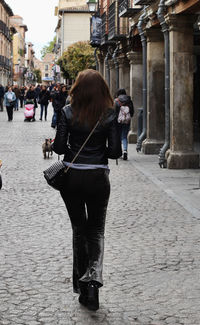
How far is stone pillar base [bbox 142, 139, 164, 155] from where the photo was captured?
58.7ft

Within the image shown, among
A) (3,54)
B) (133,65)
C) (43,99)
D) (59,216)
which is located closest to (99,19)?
(43,99)

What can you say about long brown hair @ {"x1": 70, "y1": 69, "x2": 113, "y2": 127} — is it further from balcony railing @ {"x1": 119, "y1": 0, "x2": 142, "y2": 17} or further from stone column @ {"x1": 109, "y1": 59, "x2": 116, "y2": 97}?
stone column @ {"x1": 109, "y1": 59, "x2": 116, "y2": 97}

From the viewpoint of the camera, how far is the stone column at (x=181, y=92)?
14.3 metres

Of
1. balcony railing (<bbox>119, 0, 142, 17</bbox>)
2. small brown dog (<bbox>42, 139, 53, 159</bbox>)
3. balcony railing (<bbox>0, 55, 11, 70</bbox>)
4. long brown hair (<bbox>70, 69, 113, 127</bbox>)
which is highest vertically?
balcony railing (<bbox>0, 55, 11, 70</bbox>)

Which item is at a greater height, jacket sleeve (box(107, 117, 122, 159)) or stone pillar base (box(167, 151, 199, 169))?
jacket sleeve (box(107, 117, 122, 159))

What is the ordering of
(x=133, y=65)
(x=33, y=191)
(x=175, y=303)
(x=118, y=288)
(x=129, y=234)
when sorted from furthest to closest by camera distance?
(x=133, y=65), (x=33, y=191), (x=129, y=234), (x=118, y=288), (x=175, y=303)

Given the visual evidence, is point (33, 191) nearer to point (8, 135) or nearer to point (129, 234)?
point (129, 234)

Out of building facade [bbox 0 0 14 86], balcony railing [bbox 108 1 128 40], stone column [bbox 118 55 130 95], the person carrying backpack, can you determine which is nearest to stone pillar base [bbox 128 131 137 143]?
stone column [bbox 118 55 130 95]

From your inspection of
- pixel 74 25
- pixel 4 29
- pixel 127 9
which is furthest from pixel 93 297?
pixel 74 25

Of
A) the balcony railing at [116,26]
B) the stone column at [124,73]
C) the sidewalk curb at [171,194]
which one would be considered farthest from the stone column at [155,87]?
the stone column at [124,73]

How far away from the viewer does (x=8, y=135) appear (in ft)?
83.0

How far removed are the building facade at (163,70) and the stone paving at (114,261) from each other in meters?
3.34

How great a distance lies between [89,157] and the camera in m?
4.98

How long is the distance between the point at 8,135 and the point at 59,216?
54.6 ft
